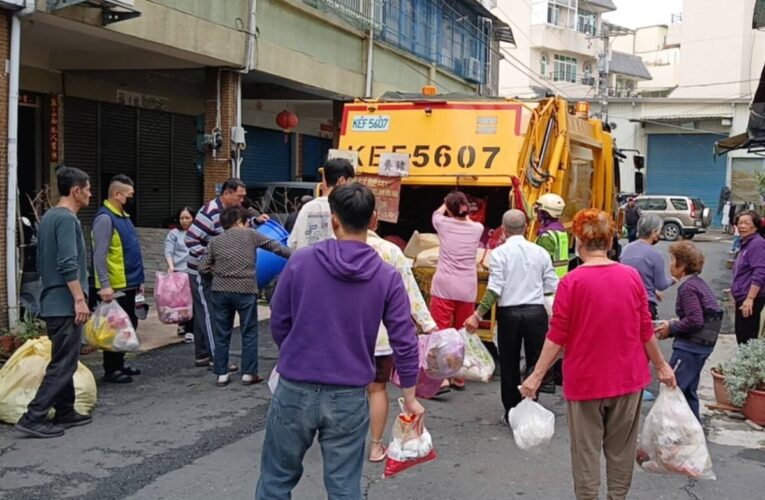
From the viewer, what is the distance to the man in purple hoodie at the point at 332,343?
3.19 m

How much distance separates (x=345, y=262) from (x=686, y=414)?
86.0 inches

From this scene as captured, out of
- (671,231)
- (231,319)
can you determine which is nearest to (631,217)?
(671,231)

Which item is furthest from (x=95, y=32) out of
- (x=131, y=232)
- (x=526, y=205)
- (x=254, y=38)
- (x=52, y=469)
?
(x=52, y=469)

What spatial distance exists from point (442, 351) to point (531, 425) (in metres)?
0.74

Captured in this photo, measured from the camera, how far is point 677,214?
29.6 metres

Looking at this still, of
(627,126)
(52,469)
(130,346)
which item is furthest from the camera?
(627,126)

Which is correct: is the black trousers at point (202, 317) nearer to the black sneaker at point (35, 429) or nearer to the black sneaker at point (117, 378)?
the black sneaker at point (117, 378)

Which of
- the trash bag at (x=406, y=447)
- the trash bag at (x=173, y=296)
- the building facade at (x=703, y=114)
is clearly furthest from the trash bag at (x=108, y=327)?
the building facade at (x=703, y=114)

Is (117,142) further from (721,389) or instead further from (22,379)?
(721,389)

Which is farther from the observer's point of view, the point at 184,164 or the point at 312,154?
the point at 312,154

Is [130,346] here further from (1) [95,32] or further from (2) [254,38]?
(2) [254,38]

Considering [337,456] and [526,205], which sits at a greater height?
[526,205]

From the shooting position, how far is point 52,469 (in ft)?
16.5

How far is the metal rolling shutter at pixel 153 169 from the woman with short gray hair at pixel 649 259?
10.0 m
